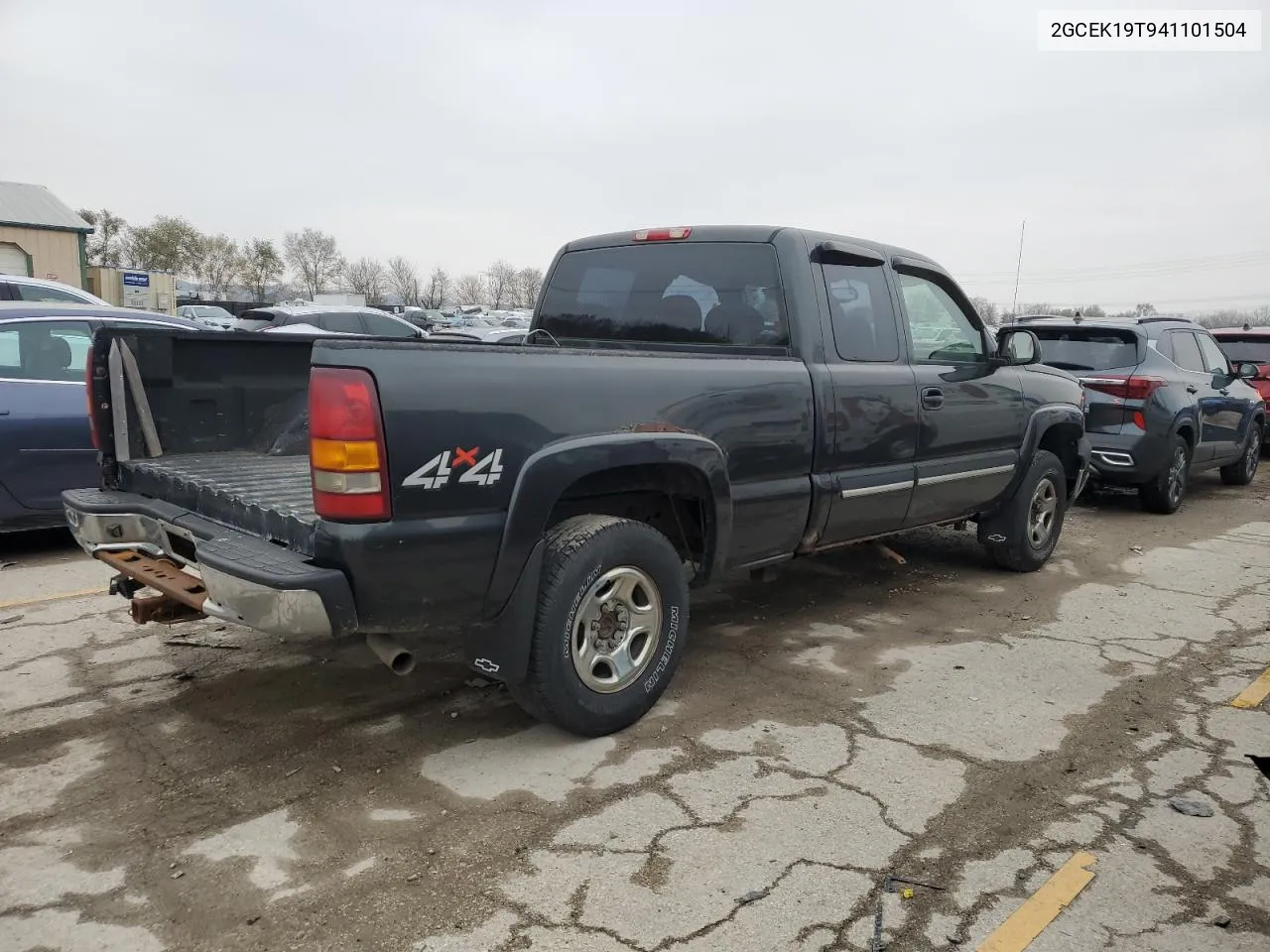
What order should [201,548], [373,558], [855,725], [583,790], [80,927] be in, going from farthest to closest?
1. [855,725]
2. [583,790]
3. [201,548]
4. [373,558]
5. [80,927]

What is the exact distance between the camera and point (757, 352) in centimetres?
436

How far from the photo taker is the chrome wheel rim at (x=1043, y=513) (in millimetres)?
6316

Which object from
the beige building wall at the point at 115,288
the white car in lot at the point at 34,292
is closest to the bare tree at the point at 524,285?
the beige building wall at the point at 115,288

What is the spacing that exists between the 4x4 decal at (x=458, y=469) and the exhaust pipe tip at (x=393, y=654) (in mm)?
611

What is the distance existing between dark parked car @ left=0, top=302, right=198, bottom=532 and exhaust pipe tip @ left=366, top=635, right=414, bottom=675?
383 centimetres

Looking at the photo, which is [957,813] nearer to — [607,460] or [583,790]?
[583,790]

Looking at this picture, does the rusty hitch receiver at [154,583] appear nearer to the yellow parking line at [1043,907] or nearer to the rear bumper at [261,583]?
the rear bumper at [261,583]

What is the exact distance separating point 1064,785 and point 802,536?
1529 millimetres

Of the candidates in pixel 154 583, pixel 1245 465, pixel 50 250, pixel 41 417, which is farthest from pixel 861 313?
pixel 50 250

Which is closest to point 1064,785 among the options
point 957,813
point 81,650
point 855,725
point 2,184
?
point 957,813

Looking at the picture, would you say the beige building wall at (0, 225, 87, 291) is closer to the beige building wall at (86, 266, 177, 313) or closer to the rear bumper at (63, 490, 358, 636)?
the beige building wall at (86, 266, 177, 313)

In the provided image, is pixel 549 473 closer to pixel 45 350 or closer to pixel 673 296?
pixel 673 296

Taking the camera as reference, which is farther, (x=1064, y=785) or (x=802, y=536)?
(x=802, y=536)

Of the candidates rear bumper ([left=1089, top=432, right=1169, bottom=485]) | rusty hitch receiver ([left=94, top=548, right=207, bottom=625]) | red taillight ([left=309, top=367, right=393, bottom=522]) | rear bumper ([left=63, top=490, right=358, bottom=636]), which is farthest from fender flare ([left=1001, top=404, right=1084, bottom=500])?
rusty hitch receiver ([left=94, top=548, right=207, bottom=625])
